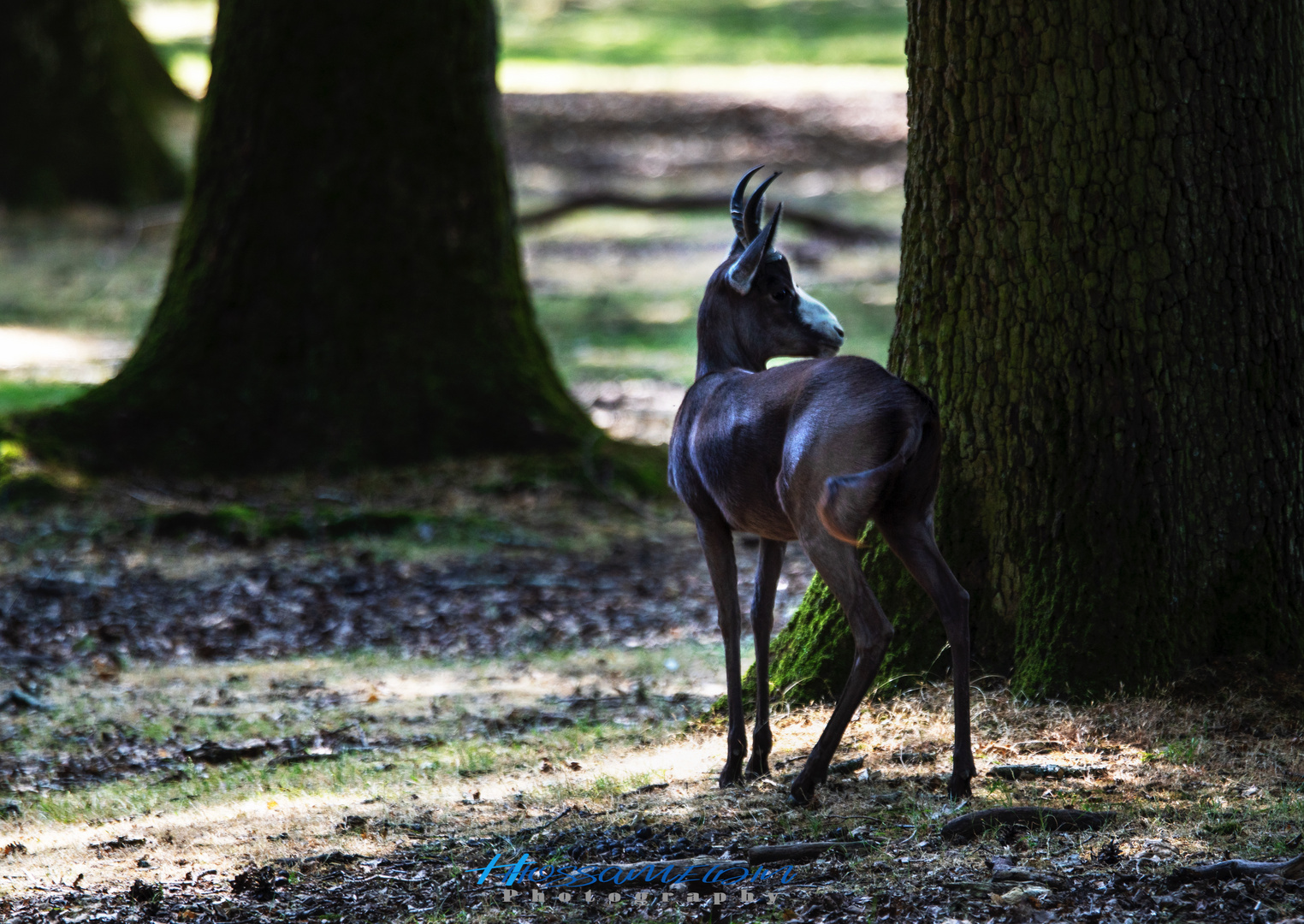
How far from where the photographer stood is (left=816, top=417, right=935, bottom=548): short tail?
15.4ft

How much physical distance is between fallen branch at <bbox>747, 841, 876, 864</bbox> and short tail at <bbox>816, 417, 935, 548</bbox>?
0.95 m

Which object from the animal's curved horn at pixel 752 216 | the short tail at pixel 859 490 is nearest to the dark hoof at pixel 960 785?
the short tail at pixel 859 490

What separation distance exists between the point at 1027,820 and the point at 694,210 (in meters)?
16.7

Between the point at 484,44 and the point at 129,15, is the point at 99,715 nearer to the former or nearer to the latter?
the point at 484,44

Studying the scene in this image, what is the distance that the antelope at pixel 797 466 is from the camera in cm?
480

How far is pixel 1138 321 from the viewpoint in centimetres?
548

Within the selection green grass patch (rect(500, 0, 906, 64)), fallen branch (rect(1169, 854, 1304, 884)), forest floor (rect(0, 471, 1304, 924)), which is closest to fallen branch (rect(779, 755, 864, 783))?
forest floor (rect(0, 471, 1304, 924))

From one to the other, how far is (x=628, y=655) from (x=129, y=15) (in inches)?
763

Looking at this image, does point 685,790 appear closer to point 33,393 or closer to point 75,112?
point 33,393

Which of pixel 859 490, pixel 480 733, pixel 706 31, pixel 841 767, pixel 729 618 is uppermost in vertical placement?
pixel 706 31

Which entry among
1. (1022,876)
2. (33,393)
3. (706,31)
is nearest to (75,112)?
(33,393)

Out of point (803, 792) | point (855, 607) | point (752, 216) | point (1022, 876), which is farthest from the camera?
point (752, 216)

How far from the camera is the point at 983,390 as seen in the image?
5812 millimetres

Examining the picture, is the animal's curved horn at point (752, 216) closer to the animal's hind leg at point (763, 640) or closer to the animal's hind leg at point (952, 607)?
the animal's hind leg at point (763, 640)
